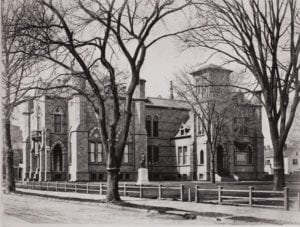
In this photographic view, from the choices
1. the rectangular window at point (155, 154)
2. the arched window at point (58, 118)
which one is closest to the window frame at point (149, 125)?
the rectangular window at point (155, 154)

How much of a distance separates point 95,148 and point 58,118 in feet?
16.4

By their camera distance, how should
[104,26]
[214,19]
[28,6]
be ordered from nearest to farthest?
[28,6] → [104,26] → [214,19]

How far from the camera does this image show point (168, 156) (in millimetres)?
52031

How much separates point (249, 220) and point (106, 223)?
163 inches

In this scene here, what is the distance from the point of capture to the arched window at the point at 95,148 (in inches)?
1766

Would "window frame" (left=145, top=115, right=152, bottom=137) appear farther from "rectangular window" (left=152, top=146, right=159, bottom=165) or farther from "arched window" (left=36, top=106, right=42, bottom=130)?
"arched window" (left=36, top=106, right=42, bottom=130)

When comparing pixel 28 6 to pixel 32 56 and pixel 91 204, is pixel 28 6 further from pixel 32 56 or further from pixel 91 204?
pixel 91 204

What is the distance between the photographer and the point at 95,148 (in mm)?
45219

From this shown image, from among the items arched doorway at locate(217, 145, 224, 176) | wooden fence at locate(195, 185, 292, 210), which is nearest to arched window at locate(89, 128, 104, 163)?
arched doorway at locate(217, 145, 224, 176)

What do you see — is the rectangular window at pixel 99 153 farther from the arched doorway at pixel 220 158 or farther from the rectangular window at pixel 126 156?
the arched doorway at pixel 220 158

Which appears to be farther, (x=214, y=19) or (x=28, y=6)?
(x=214, y=19)

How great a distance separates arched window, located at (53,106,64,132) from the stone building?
103mm

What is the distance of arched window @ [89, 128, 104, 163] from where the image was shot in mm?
44844

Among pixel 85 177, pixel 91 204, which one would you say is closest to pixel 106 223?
pixel 91 204
